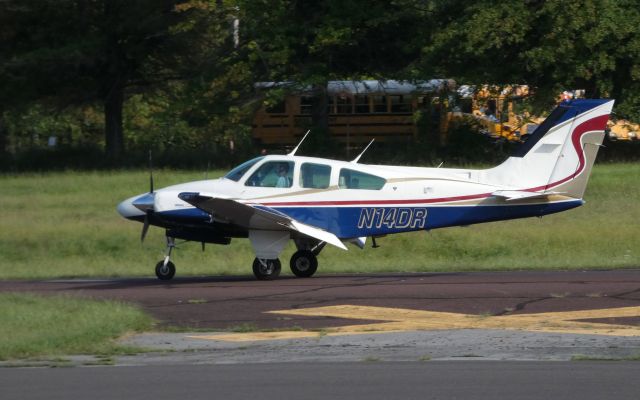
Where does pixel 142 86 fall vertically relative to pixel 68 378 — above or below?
above

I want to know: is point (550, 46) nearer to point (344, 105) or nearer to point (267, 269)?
point (344, 105)

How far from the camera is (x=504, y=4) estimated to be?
33.5 metres

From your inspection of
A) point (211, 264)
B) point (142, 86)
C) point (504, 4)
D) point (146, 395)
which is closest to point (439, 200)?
point (211, 264)

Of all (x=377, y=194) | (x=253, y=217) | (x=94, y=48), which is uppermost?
(x=94, y=48)

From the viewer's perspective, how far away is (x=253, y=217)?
18.3 m

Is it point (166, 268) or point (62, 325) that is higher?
point (62, 325)

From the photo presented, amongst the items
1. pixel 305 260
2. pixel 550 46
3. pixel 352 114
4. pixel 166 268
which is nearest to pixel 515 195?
pixel 305 260

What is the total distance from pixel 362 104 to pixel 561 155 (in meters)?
21.8

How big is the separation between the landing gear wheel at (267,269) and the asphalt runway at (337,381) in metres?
8.42

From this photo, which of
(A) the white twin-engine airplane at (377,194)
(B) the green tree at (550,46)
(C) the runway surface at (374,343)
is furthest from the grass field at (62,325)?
(B) the green tree at (550,46)

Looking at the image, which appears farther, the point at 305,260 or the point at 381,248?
the point at 381,248

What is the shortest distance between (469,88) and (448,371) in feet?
87.7

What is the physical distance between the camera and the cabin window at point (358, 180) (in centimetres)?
1839

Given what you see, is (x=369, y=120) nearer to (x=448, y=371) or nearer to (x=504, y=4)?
(x=504, y=4)
